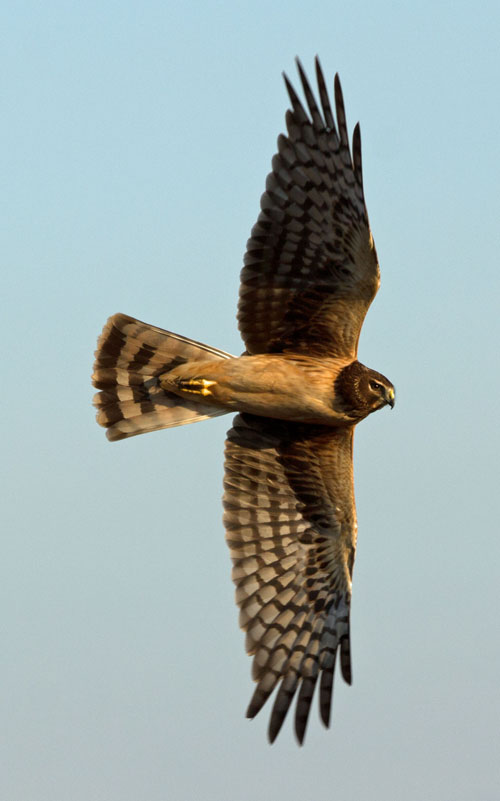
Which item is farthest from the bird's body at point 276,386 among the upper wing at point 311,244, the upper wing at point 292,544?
the upper wing at point 292,544

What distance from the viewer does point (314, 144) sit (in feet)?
30.2

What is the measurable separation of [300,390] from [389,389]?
68 cm

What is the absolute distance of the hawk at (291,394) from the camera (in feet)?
30.2

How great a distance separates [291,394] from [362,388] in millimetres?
535

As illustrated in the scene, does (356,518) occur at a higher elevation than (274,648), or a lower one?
higher

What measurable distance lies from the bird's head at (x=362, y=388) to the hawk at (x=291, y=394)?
1 cm

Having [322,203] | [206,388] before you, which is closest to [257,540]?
[206,388]

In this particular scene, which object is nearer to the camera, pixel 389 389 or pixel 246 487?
pixel 389 389

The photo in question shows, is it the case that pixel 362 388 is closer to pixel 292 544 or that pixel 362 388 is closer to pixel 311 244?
pixel 311 244

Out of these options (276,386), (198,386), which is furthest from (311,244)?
(198,386)

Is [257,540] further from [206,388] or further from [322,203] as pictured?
[322,203]

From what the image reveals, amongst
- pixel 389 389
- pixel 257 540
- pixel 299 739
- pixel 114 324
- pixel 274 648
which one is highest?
pixel 114 324

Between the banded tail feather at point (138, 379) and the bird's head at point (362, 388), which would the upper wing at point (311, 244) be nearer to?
the bird's head at point (362, 388)

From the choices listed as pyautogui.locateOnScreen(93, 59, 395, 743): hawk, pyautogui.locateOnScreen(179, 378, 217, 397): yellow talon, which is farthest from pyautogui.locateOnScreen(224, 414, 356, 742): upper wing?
pyautogui.locateOnScreen(179, 378, 217, 397): yellow talon
